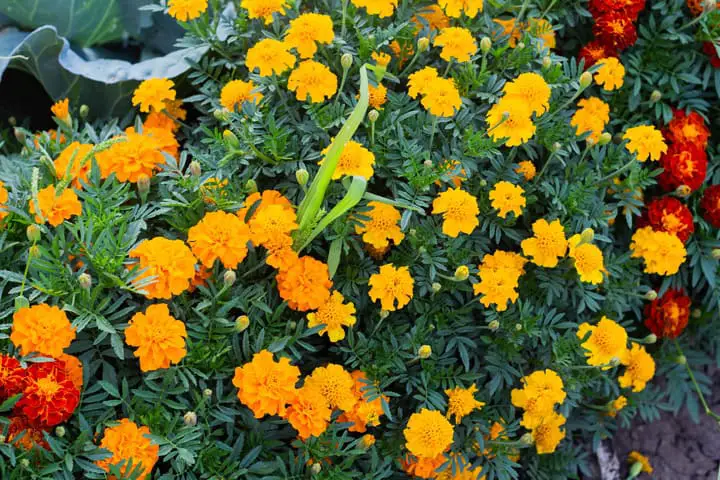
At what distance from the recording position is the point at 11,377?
126 centimetres

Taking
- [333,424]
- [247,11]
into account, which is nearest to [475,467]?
[333,424]

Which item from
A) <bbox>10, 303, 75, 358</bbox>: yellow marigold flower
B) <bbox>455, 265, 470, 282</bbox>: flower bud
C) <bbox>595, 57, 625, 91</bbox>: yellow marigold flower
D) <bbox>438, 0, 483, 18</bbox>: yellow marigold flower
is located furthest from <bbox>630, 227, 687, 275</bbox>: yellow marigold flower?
<bbox>10, 303, 75, 358</bbox>: yellow marigold flower

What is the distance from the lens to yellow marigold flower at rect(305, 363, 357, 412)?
144cm

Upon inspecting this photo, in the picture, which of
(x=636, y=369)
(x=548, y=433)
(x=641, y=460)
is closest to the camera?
(x=548, y=433)

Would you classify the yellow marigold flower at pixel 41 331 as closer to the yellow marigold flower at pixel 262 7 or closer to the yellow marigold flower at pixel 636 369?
the yellow marigold flower at pixel 262 7

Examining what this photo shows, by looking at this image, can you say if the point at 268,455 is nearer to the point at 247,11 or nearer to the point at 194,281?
the point at 194,281

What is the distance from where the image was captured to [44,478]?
1.25m

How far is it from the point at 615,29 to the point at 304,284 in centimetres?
106

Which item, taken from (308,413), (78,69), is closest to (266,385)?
(308,413)

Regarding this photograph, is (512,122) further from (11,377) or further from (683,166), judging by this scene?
(11,377)

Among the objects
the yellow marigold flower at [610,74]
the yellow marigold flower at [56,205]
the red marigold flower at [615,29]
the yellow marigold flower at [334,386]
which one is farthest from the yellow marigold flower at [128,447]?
the red marigold flower at [615,29]

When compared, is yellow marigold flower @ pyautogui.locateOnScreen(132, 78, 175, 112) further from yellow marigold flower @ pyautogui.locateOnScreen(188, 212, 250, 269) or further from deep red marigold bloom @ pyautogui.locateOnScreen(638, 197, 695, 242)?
deep red marigold bloom @ pyautogui.locateOnScreen(638, 197, 695, 242)

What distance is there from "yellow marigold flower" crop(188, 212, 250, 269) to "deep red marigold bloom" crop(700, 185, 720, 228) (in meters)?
1.29

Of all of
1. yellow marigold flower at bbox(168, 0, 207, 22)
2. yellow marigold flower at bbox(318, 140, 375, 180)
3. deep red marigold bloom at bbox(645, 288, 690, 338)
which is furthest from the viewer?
deep red marigold bloom at bbox(645, 288, 690, 338)
